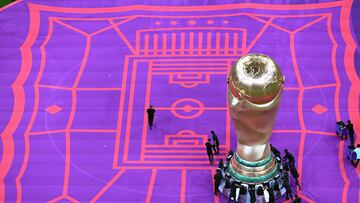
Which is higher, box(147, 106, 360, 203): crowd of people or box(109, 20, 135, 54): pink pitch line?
box(109, 20, 135, 54): pink pitch line

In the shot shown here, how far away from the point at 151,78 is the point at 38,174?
4.94m

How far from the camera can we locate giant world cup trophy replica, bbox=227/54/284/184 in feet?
43.8

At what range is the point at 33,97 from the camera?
1920 centimetres

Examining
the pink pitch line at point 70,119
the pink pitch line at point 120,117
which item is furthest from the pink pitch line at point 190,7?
the pink pitch line at point 120,117

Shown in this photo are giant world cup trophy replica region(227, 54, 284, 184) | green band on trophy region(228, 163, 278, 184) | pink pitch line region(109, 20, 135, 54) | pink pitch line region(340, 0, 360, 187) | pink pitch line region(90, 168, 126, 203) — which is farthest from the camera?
pink pitch line region(109, 20, 135, 54)

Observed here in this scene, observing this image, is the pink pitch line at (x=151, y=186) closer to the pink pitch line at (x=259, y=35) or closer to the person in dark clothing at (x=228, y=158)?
the person in dark clothing at (x=228, y=158)

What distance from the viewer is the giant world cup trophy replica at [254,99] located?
13.3m

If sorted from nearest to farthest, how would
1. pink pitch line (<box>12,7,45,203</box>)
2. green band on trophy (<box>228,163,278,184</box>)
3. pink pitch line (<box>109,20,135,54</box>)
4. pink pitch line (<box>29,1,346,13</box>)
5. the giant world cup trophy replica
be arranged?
the giant world cup trophy replica, green band on trophy (<box>228,163,278,184</box>), pink pitch line (<box>12,7,45,203</box>), pink pitch line (<box>109,20,135,54</box>), pink pitch line (<box>29,1,346,13</box>)

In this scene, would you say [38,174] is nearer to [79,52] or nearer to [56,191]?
[56,191]

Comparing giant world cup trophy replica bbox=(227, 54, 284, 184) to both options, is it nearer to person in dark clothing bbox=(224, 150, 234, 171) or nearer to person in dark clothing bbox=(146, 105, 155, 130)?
person in dark clothing bbox=(224, 150, 234, 171)

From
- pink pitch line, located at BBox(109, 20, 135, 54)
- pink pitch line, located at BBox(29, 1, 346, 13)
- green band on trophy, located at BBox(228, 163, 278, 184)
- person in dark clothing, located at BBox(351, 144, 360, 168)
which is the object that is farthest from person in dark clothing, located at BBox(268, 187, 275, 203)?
pink pitch line, located at BBox(29, 1, 346, 13)

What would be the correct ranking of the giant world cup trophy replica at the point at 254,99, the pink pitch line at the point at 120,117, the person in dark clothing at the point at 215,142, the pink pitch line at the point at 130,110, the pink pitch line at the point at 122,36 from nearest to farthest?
the giant world cup trophy replica at the point at 254,99 → the person in dark clothing at the point at 215,142 → the pink pitch line at the point at 120,117 → the pink pitch line at the point at 130,110 → the pink pitch line at the point at 122,36

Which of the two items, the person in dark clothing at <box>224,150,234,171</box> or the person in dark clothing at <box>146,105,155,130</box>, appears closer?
the person in dark clothing at <box>224,150,234,171</box>

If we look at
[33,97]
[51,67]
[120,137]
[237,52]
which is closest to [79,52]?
[51,67]
